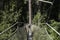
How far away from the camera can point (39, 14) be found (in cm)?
516

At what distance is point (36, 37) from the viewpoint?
3.12 metres

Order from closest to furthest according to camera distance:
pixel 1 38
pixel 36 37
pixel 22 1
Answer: pixel 36 37, pixel 1 38, pixel 22 1

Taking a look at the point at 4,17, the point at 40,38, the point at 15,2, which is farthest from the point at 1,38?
the point at 40,38

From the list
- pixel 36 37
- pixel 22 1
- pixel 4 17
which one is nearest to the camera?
pixel 36 37

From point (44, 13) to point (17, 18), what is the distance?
0.77 m

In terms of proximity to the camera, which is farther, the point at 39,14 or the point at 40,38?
the point at 39,14

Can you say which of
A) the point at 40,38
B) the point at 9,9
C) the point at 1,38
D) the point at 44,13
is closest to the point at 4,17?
the point at 9,9

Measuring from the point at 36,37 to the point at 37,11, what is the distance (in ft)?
7.75

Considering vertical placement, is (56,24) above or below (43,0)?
below

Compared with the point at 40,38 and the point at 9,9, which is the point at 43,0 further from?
the point at 40,38

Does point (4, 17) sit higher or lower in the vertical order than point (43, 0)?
lower

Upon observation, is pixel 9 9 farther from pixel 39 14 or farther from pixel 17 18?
pixel 39 14

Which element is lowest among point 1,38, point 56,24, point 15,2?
point 1,38

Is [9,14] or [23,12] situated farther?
[23,12]
